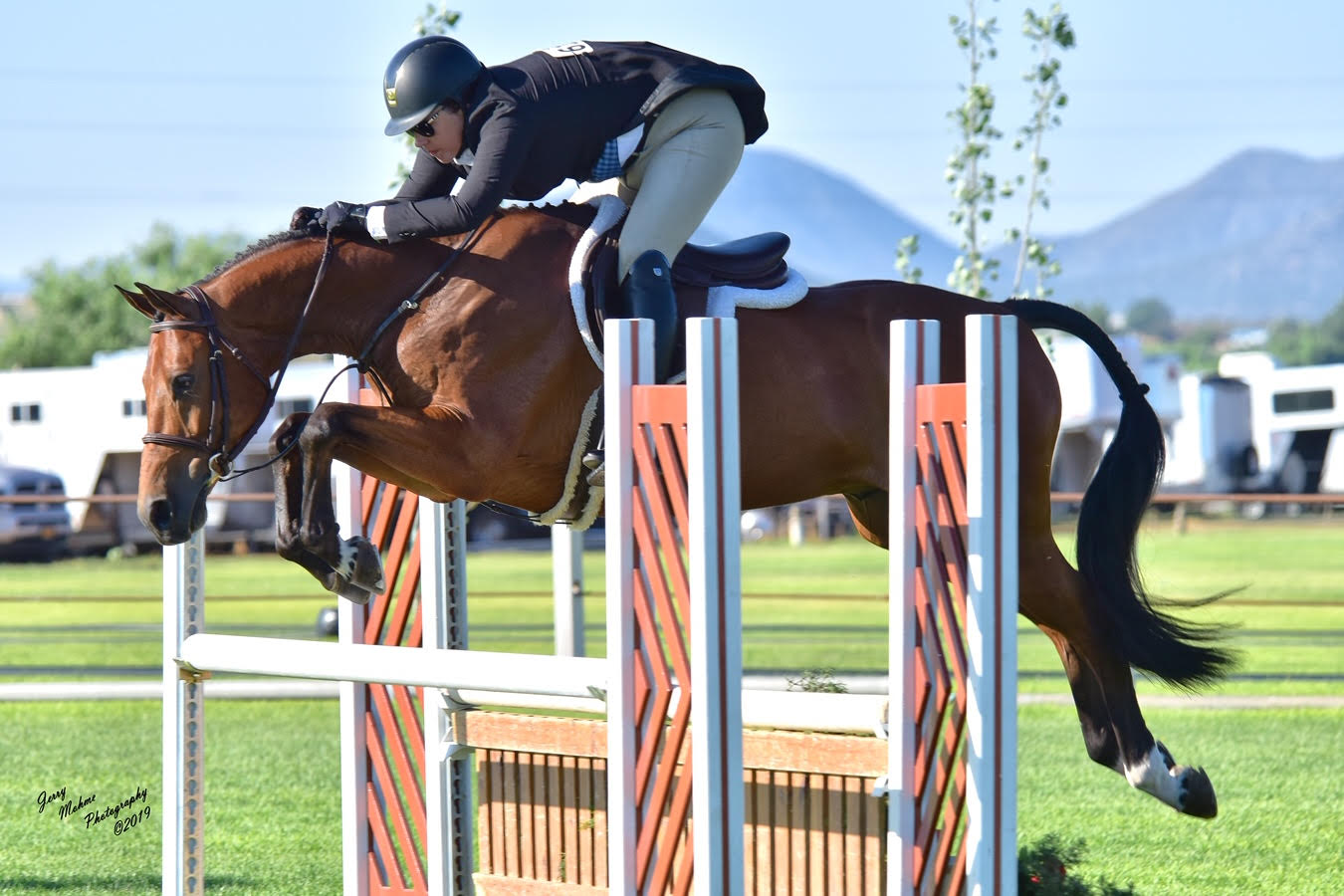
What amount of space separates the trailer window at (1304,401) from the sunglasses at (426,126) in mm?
29269

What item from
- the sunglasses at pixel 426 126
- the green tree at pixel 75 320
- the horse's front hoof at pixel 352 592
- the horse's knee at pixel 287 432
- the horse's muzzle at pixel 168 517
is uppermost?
the green tree at pixel 75 320

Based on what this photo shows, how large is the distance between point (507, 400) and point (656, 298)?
0.41 metres

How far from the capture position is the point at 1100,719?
4.07 metres

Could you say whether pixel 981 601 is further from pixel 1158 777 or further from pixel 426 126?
pixel 426 126

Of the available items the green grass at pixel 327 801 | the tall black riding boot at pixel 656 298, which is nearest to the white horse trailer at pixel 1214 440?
the green grass at pixel 327 801

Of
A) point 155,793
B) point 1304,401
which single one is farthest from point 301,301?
point 1304,401

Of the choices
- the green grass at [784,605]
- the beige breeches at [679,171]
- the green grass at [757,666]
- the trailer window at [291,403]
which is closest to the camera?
the beige breeches at [679,171]

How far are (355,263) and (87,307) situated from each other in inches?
2210

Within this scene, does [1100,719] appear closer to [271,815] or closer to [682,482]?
[682,482]

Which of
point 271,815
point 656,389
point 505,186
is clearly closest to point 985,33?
point 271,815

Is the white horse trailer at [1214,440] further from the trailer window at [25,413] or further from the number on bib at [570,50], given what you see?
the number on bib at [570,50]

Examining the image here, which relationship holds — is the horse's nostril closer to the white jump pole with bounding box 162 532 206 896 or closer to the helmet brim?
the white jump pole with bounding box 162 532 206 896

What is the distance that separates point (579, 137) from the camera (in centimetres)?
377

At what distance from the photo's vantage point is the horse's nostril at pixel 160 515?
11.9ft
